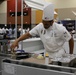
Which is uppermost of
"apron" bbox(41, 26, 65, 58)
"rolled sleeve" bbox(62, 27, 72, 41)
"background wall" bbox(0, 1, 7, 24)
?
"background wall" bbox(0, 1, 7, 24)

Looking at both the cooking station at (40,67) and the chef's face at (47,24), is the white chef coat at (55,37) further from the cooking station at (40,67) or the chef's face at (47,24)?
the cooking station at (40,67)

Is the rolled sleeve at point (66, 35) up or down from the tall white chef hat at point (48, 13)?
down

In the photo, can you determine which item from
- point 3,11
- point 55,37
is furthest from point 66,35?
point 3,11

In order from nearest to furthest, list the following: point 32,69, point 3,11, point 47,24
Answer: point 32,69, point 47,24, point 3,11

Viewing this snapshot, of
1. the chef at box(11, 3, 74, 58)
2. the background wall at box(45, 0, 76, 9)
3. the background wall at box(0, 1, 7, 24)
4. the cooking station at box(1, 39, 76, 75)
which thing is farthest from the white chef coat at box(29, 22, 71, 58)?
the background wall at box(45, 0, 76, 9)

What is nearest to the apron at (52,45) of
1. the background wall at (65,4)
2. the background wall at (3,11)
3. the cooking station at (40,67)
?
the cooking station at (40,67)

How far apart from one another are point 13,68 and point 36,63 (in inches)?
7.2

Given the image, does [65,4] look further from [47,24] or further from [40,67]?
[40,67]

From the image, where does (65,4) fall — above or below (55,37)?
above

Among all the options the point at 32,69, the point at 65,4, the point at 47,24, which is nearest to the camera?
the point at 32,69

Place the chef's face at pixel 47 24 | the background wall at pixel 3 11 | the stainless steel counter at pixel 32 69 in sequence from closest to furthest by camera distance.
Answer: the stainless steel counter at pixel 32 69
the chef's face at pixel 47 24
the background wall at pixel 3 11

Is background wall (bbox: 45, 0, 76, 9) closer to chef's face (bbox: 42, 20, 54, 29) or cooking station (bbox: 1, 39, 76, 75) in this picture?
chef's face (bbox: 42, 20, 54, 29)

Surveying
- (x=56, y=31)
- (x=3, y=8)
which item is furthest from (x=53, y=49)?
(x=3, y=8)

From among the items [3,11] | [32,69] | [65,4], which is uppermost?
[65,4]
